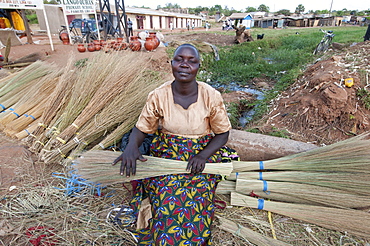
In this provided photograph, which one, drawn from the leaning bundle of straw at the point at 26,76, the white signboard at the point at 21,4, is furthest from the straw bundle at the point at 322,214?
the white signboard at the point at 21,4

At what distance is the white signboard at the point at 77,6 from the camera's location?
7664mm

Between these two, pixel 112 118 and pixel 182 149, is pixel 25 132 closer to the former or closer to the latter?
pixel 112 118

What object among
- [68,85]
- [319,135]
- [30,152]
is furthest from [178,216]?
[319,135]

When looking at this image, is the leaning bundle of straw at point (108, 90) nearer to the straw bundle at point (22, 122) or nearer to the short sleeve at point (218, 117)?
the straw bundle at point (22, 122)

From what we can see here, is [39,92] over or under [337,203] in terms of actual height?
over

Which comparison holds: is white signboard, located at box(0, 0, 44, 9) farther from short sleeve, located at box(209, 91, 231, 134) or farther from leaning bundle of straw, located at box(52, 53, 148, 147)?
short sleeve, located at box(209, 91, 231, 134)

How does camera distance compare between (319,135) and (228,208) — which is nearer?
(228,208)

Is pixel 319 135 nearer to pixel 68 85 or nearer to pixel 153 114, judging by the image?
pixel 153 114

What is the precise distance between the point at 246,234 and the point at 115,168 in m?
1.04

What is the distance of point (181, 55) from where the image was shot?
4.84 ft

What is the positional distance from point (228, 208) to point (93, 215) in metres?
1.08

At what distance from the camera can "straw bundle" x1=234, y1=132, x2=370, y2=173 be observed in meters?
1.52

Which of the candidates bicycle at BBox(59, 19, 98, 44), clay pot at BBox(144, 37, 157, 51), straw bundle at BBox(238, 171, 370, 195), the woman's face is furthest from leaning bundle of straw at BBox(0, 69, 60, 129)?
bicycle at BBox(59, 19, 98, 44)

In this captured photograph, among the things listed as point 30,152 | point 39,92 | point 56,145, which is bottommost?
point 30,152
